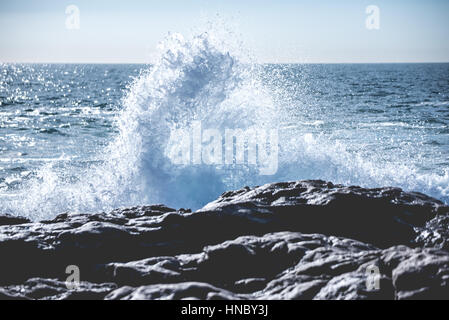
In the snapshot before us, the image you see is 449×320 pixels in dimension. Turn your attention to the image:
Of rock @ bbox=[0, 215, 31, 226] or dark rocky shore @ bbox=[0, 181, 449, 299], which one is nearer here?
dark rocky shore @ bbox=[0, 181, 449, 299]

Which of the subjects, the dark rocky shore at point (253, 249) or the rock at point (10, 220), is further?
the rock at point (10, 220)

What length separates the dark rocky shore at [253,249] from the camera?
312 centimetres

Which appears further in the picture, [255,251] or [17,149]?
[17,149]

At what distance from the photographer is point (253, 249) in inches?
149

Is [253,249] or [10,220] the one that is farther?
[10,220]

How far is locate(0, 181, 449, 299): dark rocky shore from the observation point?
3.12m
